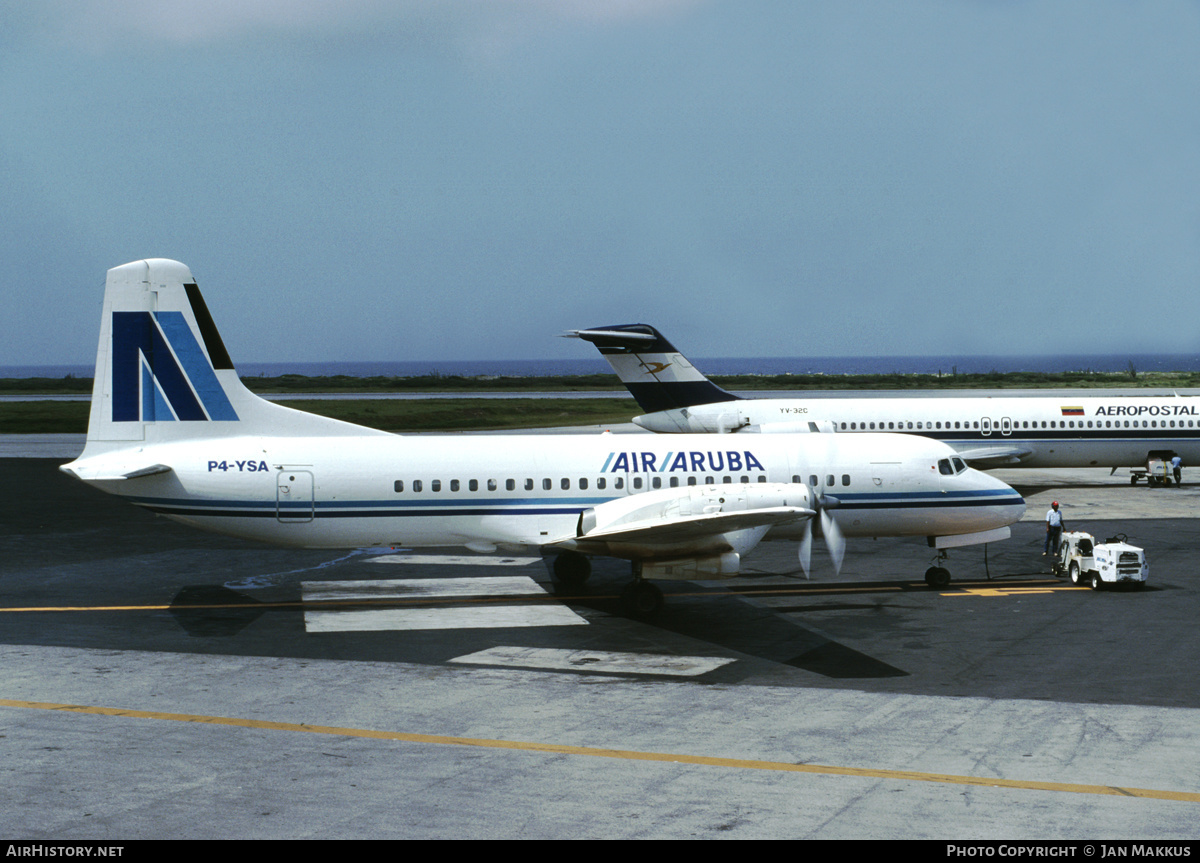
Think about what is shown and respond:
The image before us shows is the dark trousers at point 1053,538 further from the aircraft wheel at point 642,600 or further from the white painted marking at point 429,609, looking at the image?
the white painted marking at point 429,609

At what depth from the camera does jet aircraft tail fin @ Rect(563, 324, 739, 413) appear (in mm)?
44906

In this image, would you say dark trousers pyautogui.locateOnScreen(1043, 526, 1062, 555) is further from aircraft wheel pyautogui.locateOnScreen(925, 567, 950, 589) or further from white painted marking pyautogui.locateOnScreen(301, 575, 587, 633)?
white painted marking pyautogui.locateOnScreen(301, 575, 587, 633)

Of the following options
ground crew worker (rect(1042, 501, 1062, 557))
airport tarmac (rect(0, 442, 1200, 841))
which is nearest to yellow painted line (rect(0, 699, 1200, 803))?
airport tarmac (rect(0, 442, 1200, 841))

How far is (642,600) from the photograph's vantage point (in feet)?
75.7

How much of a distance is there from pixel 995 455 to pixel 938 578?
19.9 meters

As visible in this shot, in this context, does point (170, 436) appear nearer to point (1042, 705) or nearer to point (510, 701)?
point (510, 701)

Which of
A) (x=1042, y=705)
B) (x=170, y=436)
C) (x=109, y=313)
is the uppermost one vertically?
(x=109, y=313)

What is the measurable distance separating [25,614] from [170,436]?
482 cm

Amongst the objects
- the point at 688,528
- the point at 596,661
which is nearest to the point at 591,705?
the point at 596,661

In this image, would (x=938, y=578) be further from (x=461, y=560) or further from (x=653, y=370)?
(x=653, y=370)

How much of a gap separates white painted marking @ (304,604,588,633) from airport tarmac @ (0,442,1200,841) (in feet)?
0.35

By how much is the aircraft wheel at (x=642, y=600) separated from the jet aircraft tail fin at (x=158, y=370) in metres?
8.26
